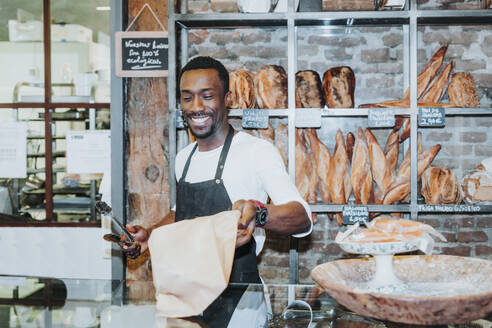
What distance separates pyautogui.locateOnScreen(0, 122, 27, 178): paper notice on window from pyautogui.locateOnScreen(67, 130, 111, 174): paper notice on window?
339 mm

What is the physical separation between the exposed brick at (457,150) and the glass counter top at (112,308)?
200 cm

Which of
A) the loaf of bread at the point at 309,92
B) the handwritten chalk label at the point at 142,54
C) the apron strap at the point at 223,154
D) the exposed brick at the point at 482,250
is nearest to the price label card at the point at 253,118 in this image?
the loaf of bread at the point at 309,92

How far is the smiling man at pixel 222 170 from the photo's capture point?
5.70 feet

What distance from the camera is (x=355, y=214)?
2.51 m

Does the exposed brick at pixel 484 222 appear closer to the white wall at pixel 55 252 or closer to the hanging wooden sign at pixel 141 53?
the hanging wooden sign at pixel 141 53

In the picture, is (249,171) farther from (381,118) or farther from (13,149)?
(13,149)

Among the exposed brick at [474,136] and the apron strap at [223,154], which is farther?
the exposed brick at [474,136]

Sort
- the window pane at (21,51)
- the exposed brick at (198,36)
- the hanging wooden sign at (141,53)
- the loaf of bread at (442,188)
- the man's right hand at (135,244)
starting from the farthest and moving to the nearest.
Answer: the window pane at (21,51) → the exposed brick at (198,36) → the hanging wooden sign at (141,53) → the loaf of bread at (442,188) → the man's right hand at (135,244)

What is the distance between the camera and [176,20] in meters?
2.57

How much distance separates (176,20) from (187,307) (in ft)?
6.08

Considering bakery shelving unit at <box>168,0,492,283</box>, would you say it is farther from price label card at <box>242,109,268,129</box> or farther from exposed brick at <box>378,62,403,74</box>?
exposed brick at <box>378,62,403,74</box>

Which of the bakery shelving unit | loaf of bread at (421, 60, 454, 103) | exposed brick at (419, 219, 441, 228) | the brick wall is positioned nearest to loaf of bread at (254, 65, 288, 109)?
the bakery shelving unit

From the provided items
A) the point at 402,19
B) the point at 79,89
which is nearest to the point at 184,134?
the point at 79,89

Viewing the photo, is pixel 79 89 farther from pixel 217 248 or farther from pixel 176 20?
pixel 217 248
